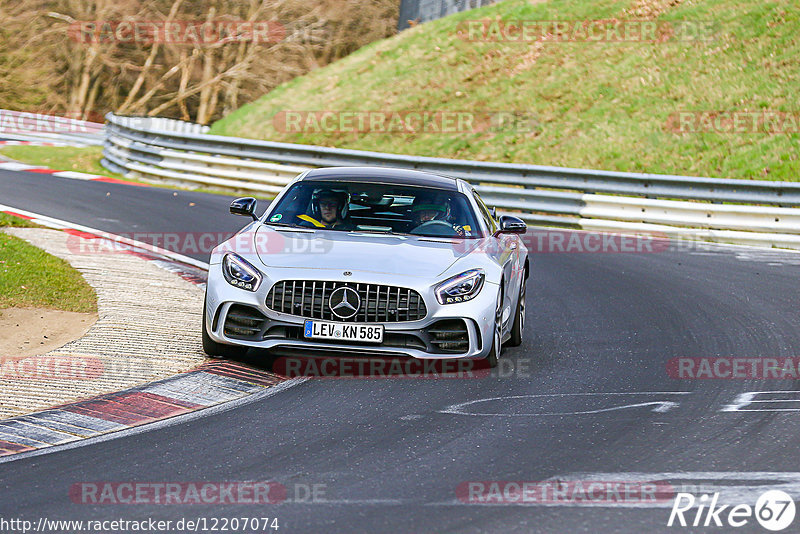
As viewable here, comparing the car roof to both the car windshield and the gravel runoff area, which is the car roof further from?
the gravel runoff area

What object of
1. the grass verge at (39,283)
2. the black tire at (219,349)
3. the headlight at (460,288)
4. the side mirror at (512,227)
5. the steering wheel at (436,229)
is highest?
the side mirror at (512,227)

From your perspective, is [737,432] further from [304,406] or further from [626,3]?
[626,3]

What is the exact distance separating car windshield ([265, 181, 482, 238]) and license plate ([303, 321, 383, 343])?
51.9 inches

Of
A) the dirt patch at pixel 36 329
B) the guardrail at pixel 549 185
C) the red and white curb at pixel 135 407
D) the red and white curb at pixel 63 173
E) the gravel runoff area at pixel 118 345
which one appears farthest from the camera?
the red and white curb at pixel 63 173

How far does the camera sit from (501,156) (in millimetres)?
27203

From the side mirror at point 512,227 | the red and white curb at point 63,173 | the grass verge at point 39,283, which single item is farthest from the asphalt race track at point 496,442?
the red and white curb at point 63,173

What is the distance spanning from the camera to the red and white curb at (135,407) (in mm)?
6277

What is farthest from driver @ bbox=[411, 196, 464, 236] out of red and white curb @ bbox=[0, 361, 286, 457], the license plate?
red and white curb @ bbox=[0, 361, 286, 457]

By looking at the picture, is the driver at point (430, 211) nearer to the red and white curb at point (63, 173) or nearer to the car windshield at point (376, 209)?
the car windshield at point (376, 209)

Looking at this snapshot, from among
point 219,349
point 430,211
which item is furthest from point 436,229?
point 219,349

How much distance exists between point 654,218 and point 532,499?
14149 millimetres

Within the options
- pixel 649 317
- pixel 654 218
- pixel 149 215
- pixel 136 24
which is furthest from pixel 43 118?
pixel 649 317

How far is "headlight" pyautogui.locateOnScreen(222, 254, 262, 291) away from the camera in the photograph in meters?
8.12

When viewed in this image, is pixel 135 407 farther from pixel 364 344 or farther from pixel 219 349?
pixel 364 344
